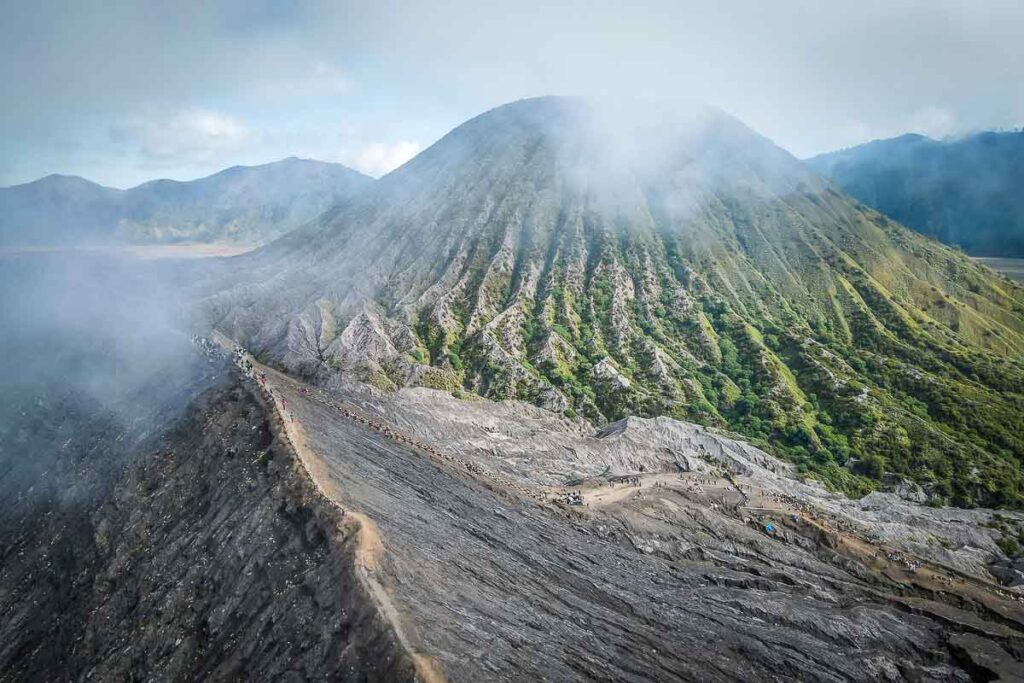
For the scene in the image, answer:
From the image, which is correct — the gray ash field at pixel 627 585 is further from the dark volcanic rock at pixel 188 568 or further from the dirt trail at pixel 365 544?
the dark volcanic rock at pixel 188 568

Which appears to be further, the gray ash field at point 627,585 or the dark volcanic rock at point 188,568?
the gray ash field at point 627,585

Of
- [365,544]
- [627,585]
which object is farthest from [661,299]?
[365,544]

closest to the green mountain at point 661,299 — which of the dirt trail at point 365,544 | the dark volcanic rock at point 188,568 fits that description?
the dark volcanic rock at point 188,568

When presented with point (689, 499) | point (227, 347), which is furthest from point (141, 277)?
point (689, 499)

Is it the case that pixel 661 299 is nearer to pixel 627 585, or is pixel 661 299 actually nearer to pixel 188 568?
pixel 627 585

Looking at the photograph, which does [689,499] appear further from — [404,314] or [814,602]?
[404,314]

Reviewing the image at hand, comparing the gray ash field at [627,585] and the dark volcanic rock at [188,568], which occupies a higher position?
the dark volcanic rock at [188,568]

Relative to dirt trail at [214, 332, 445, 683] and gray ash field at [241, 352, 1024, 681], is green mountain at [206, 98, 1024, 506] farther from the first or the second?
dirt trail at [214, 332, 445, 683]

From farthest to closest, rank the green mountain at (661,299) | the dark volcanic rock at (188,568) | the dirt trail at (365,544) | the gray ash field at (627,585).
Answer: the green mountain at (661,299)
the gray ash field at (627,585)
the dark volcanic rock at (188,568)
the dirt trail at (365,544)

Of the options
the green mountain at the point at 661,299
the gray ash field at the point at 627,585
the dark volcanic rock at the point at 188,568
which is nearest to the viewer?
the dark volcanic rock at the point at 188,568
